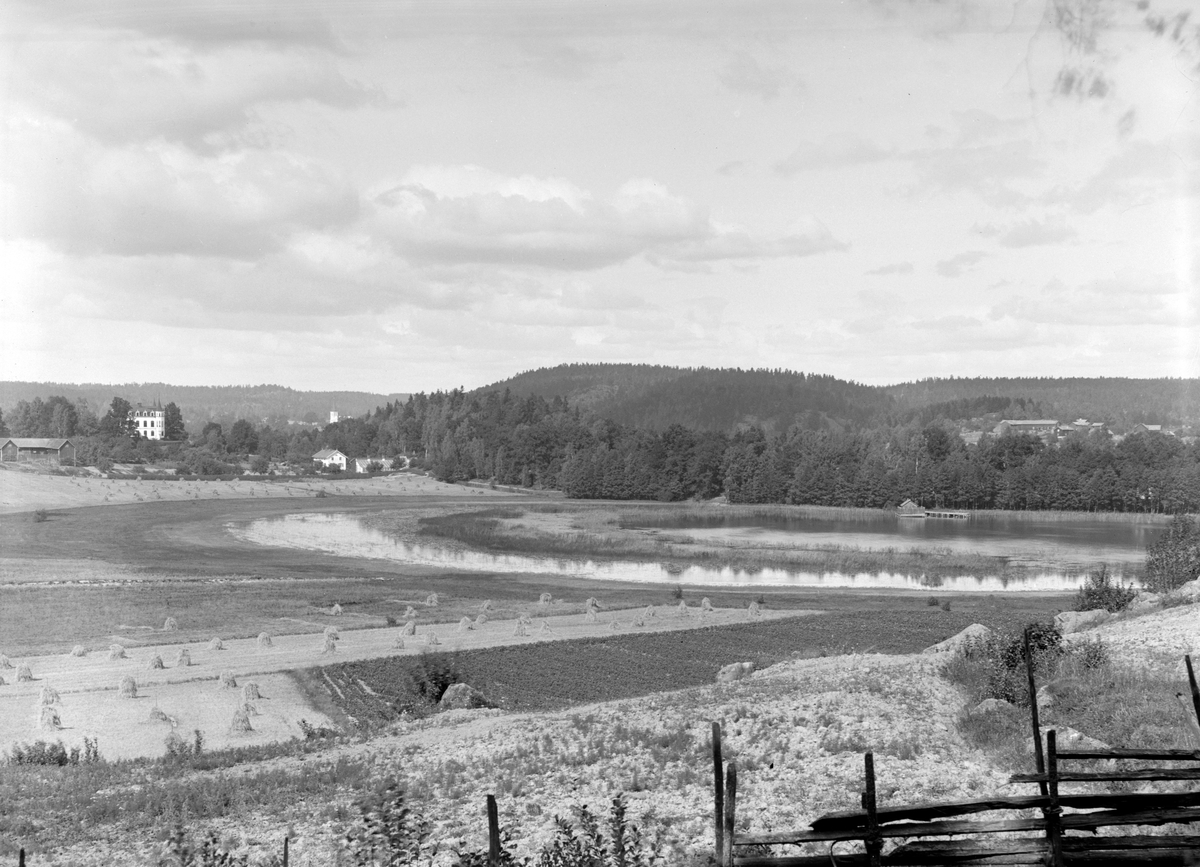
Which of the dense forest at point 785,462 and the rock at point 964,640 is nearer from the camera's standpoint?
the rock at point 964,640

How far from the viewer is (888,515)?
5094 inches

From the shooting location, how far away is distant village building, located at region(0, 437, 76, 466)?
13525cm

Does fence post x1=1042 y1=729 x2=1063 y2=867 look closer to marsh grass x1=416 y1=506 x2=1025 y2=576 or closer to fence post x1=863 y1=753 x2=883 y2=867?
fence post x1=863 y1=753 x2=883 y2=867

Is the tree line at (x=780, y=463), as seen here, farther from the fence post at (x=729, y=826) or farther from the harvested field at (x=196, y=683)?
the fence post at (x=729, y=826)

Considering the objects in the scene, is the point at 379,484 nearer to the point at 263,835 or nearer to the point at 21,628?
the point at 21,628

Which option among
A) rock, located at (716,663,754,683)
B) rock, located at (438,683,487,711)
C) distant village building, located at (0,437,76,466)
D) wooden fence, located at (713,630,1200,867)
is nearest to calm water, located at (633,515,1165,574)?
rock, located at (716,663,754,683)

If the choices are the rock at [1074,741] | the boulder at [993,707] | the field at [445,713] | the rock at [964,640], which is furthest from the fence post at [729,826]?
the rock at [964,640]

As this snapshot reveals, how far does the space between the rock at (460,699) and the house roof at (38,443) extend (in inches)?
5293

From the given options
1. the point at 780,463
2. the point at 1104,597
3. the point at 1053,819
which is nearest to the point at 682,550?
the point at 1104,597

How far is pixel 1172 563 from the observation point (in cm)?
4438

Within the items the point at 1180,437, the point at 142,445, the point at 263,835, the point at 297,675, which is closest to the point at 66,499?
the point at 142,445

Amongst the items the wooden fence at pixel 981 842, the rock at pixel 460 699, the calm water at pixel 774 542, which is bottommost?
the calm water at pixel 774 542

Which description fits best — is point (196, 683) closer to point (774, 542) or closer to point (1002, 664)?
point (1002, 664)

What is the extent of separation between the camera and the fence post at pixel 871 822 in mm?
8165
